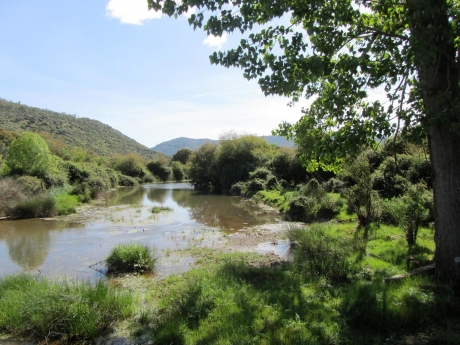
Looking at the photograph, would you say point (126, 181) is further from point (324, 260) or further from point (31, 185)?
point (324, 260)

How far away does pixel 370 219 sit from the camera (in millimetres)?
13219

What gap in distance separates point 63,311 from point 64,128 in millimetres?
101106

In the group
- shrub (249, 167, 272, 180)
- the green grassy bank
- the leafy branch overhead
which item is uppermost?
the leafy branch overhead

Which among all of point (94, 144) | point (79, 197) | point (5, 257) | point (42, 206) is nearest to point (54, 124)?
point (94, 144)

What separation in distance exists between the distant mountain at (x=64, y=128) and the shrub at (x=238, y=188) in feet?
191

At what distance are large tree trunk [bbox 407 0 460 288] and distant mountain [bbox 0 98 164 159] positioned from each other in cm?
8181

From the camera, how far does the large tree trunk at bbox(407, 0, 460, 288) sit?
4.96m

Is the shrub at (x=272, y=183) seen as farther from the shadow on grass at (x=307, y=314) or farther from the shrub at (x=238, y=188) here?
the shadow on grass at (x=307, y=314)

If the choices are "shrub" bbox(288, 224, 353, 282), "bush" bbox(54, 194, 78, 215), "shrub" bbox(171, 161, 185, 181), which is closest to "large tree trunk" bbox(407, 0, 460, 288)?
"shrub" bbox(288, 224, 353, 282)

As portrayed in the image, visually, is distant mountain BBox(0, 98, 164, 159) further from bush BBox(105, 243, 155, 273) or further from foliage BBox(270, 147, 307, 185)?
bush BBox(105, 243, 155, 273)

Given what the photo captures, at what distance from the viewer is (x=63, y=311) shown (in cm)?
562

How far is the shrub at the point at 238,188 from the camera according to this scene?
36541mm

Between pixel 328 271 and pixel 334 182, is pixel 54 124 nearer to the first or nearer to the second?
pixel 334 182

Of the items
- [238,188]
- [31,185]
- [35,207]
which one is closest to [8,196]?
[35,207]
